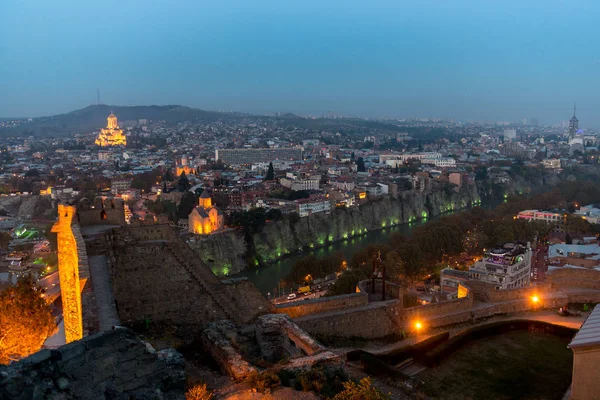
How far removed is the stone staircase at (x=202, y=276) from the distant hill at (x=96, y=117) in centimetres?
10029

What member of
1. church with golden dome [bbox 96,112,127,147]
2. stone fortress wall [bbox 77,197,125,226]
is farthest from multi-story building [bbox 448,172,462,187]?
church with golden dome [bbox 96,112,127,147]

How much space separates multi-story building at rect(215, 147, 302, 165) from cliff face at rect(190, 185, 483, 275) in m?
28.2

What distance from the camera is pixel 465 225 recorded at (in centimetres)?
2322

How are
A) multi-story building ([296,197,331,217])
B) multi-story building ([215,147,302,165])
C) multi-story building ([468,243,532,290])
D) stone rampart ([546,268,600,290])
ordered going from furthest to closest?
multi-story building ([215,147,302,165]) < multi-story building ([296,197,331,217]) < multi-story building ([468,243,532,290]) < stone rampart ([546,268,600,290])

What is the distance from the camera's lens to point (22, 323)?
5.57m

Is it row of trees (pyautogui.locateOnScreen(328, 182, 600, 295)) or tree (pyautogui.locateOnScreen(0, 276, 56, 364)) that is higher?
tree (pyautogui.locateOnScreen(0, 276, 56, 364))

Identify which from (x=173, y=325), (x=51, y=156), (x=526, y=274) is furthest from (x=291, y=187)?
(x=51, y=156)

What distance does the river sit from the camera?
19.9 metres

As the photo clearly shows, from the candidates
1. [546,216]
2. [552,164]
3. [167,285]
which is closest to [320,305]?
[167,285]

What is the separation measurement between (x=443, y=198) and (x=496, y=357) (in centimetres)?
3108

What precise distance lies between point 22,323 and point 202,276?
2.21 metres

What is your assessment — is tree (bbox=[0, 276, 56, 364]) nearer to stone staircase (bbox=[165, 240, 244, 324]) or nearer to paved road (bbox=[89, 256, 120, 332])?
paved road (bbox=[89, 256, 120, 332])

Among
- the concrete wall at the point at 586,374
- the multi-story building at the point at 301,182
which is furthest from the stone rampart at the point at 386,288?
the multi-story building at the point at 301,182

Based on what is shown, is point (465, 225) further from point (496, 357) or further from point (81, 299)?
point (81, 299)
